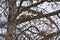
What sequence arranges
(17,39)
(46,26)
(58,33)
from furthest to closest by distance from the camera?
(46,26) → (17,39) → (58,33)

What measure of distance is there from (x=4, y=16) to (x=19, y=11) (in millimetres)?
985

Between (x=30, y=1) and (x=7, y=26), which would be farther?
(x=30, y=1)

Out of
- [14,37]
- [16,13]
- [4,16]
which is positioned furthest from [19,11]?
[4,16]

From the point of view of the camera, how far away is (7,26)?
20.8ft

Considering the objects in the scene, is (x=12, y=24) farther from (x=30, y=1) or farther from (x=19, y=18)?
(x=30, y=1)

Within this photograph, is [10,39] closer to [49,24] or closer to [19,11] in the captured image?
[19,11]

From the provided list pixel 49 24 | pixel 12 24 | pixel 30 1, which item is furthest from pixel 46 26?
pixel 12 24

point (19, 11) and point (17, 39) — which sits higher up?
point (19, 11)

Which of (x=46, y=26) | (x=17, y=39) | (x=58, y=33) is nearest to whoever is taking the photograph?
(x=58, y=33)

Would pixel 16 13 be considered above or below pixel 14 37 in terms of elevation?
above

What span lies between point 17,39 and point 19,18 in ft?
2.19

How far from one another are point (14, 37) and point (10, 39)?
111 mm

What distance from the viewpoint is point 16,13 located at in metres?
6.26

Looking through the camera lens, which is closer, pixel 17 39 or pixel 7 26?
pixel 7 26
